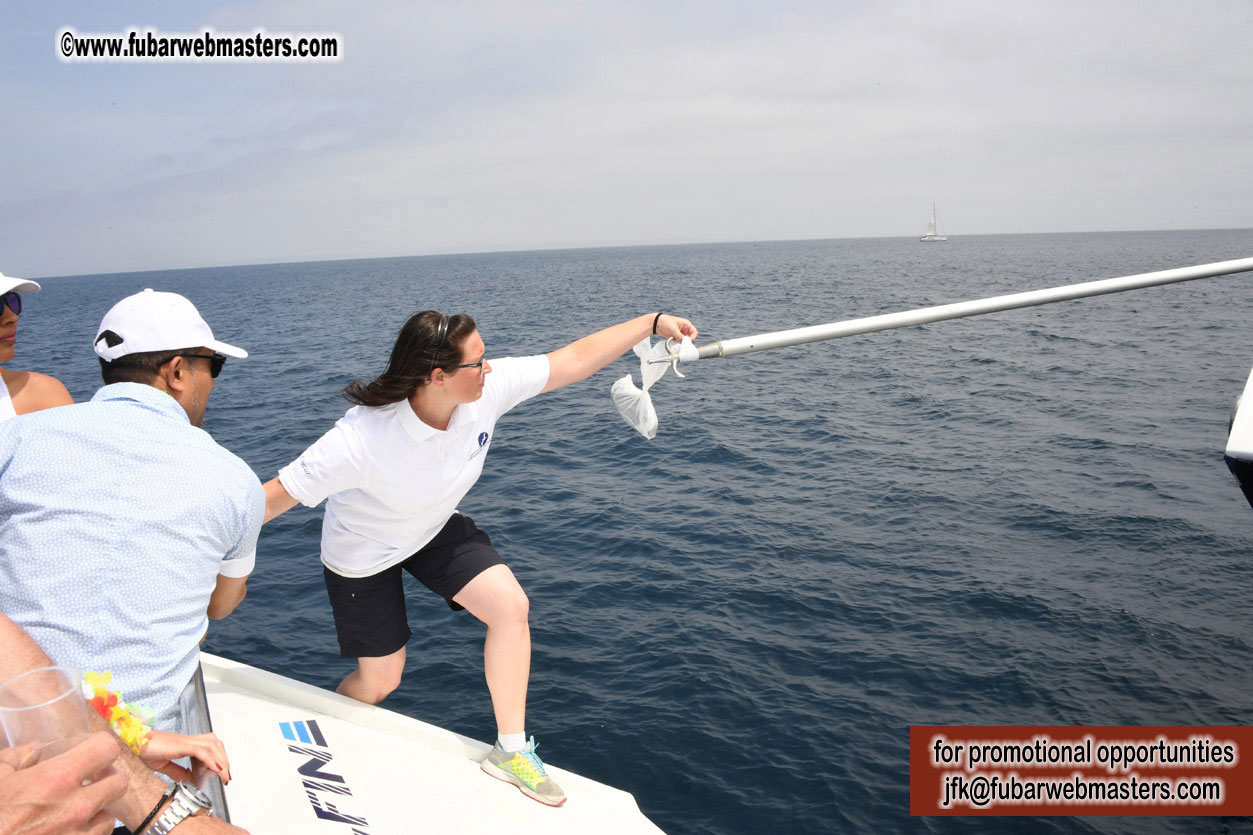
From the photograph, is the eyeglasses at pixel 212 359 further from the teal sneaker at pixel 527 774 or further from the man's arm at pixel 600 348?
the teal sneaker at pixel 527 774

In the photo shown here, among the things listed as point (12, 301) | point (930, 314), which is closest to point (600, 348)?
point (930, 314)

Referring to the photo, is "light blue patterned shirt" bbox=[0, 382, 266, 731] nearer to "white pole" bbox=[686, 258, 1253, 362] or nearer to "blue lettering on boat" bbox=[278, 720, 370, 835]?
"blue lettering on boat" bbox=[278, 720, 370, 835]

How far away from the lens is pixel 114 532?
179cm

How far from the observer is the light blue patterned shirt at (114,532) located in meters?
1.76

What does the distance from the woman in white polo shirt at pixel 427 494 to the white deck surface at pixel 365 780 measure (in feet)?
0.50

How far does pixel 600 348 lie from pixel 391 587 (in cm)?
154

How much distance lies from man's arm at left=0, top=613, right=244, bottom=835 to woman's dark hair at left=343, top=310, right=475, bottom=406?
5.36ft

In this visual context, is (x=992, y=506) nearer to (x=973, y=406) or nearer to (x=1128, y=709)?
(x=1128, y=709)

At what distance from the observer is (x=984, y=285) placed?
55.9 m

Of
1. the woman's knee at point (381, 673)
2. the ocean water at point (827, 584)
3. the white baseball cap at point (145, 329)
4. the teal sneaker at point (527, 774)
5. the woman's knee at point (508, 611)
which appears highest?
the white baseball cap at point (145, 329)

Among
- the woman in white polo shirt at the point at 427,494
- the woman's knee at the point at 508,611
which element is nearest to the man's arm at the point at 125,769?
the woman in white polo shirt at the point at 427,494

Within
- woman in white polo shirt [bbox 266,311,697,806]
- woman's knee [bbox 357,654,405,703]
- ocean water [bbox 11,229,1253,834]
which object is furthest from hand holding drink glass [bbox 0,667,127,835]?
ocean water [bbox 11,229,1253,834]

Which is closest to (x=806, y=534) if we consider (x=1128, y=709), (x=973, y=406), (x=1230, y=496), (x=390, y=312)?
(x=1128, y=709)

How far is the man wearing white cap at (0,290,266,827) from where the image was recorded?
1759mm
